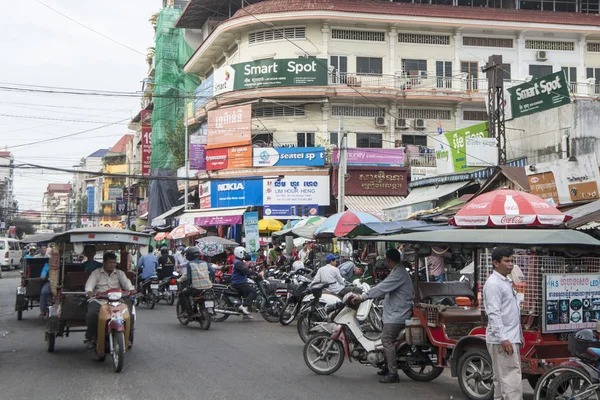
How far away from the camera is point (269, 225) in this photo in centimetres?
3166

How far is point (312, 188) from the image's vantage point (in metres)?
32.8

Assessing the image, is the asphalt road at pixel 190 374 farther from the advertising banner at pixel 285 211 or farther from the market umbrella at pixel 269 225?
the advertising banner at pixel 285 211

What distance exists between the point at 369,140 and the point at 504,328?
28.3 m

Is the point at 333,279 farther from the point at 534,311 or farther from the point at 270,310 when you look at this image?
the point at 534,311

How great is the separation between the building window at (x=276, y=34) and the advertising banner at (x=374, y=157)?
7.14m

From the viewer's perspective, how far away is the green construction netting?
46.4 metres

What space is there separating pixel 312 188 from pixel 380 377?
936 inches

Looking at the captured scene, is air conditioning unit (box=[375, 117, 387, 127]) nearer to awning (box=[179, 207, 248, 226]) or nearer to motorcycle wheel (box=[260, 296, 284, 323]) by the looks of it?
awning (box=[179, 207, 248, 226])

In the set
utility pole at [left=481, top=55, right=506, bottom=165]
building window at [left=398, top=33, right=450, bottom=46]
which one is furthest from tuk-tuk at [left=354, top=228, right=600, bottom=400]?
building window at [left=398, top=33, right=450, bottom=46]

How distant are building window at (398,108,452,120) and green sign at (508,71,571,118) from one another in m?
13.2

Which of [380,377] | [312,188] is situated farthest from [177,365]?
[312,188]

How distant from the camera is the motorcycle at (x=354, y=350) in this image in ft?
29.2

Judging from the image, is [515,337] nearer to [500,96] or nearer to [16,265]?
[500,96]

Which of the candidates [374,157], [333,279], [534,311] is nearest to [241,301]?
[333,279]
